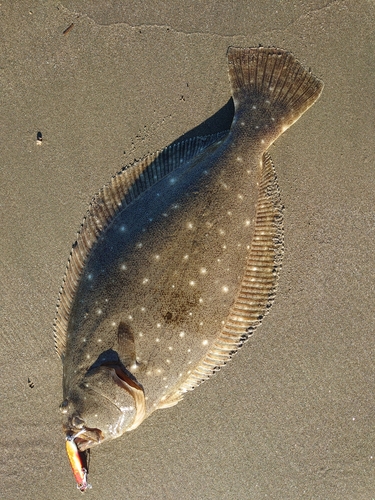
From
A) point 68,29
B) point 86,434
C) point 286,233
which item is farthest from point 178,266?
point 68,29

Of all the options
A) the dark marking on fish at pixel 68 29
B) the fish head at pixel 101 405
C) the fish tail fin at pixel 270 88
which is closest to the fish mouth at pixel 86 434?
the fish head at pixel 101 405

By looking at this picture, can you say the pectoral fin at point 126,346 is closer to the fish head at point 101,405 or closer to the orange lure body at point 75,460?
the fish head at point 101,405

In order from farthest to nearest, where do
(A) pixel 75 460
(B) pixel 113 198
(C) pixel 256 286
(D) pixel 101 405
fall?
(B) pixel 113 198, (C) pixel 256 286, (A) pixel 75 460, (D) pixel 101 405

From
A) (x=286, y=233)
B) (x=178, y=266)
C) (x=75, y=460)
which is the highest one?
(x=286, y=233)

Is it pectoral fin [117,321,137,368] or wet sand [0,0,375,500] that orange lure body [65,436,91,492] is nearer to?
wet sand [0,0,375,500]

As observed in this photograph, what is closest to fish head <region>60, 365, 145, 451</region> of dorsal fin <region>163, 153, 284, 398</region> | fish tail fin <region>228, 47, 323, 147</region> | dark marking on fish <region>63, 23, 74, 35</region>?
dorsal fin <region>163, 153, 284, 398</region>

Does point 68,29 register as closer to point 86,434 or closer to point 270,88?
point 270,88

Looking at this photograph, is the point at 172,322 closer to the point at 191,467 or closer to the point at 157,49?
the point at 191,467
